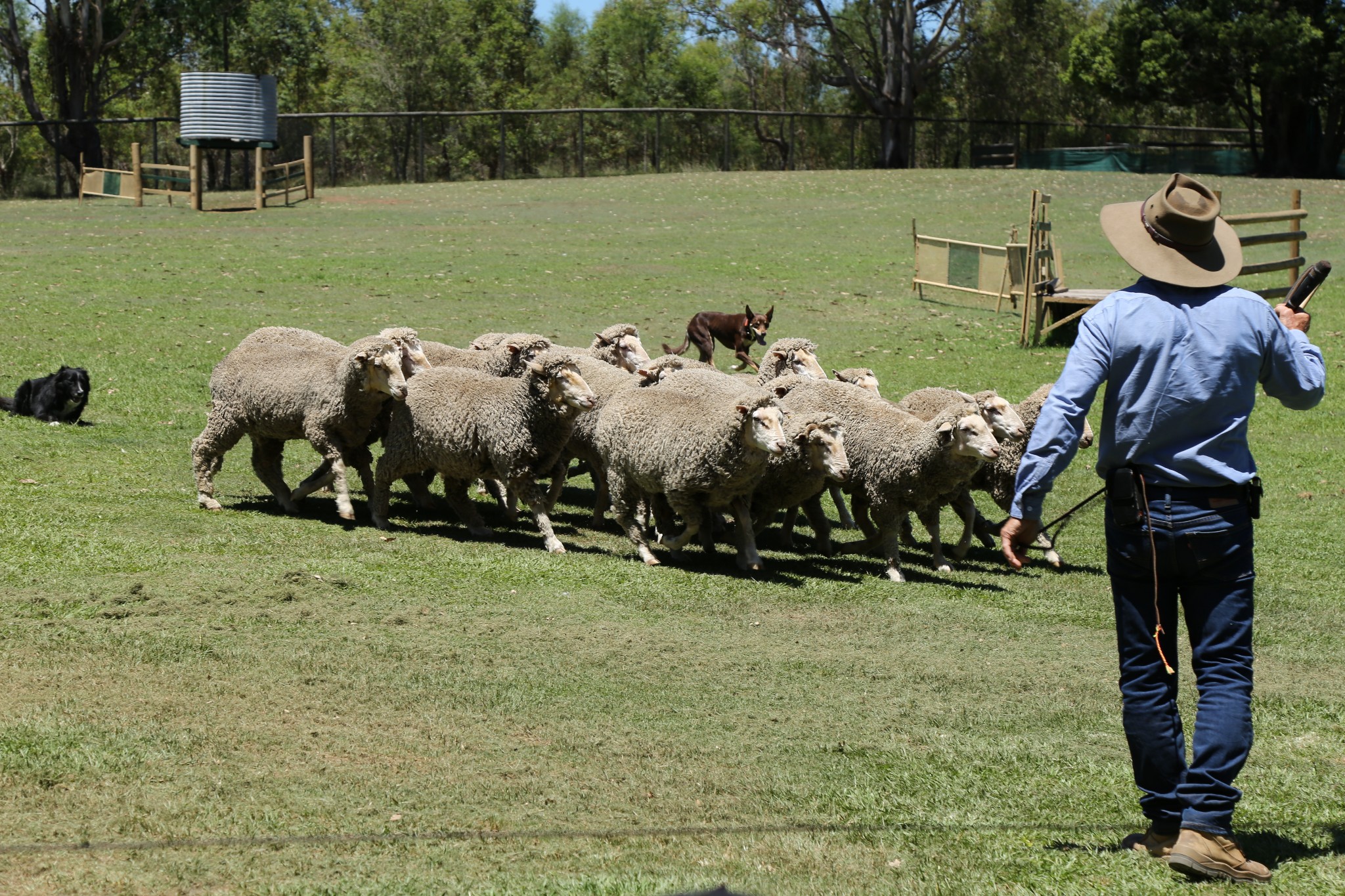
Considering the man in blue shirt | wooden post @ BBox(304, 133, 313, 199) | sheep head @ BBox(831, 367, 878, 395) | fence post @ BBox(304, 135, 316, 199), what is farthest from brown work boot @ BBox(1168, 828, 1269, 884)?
fence post @ BBox(304, 135, 316, 199)

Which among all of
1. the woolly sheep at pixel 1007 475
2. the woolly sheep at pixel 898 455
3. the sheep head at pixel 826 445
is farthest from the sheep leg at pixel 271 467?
the woolly sheep at pixel 1007 475

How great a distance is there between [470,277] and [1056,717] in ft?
64.1

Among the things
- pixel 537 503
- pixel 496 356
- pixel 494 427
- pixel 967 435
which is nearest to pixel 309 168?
pixel 496 356

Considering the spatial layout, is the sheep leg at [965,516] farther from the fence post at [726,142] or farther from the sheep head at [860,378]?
the fence post at [726,142]

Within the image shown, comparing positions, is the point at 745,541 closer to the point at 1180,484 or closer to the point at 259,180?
the point at 1180,484

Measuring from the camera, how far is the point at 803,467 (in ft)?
33.4

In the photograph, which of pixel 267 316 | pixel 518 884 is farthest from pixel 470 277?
pixel 518 884

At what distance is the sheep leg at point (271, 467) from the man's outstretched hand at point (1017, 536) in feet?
25.4

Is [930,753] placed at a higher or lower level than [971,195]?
lower

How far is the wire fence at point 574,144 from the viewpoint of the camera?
4884 cm

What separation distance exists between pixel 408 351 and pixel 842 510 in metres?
3.96

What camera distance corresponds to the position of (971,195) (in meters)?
41.3

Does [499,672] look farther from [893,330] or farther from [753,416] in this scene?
[893,330]

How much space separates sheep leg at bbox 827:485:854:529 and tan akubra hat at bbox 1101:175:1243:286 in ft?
23.5
